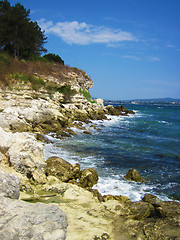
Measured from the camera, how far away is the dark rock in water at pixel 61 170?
8.50 metres

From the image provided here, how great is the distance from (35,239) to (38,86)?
2271cm

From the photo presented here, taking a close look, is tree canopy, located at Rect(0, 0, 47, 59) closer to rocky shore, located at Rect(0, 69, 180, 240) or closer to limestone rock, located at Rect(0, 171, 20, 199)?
rocky shore, located at Rect(0, 69, 180, 240)

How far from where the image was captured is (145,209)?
643cm

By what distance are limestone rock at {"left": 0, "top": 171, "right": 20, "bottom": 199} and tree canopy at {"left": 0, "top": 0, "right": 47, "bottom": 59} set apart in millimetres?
28019

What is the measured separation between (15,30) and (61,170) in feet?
87.3

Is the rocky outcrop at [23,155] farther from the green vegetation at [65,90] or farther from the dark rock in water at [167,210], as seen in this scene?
the green vegetation at [65,90]

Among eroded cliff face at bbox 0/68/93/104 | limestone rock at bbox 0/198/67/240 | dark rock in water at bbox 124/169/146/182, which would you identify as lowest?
dark rock in water at bbox 124/169/146/182

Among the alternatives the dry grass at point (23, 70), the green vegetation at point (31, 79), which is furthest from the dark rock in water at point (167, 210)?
the green vegetation at point (31, 79)

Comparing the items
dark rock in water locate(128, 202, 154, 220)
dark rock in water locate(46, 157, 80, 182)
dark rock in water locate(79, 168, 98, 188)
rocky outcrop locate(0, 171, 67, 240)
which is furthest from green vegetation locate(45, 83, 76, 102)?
rocky outcrop locate(0, 171, 67, 240)

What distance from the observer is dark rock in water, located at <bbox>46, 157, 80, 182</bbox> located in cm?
850

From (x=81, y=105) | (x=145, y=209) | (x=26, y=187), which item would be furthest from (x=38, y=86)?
(x=145, y=209)

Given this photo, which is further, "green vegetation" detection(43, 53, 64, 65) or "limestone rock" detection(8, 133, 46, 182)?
"green vegetation" detection(43, 53, 64, 65)

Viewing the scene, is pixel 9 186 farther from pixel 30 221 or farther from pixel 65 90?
pixel 65 90

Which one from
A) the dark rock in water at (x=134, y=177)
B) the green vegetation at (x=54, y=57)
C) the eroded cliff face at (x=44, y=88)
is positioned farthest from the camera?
the green vegetation at (x=54, y=57)
